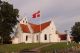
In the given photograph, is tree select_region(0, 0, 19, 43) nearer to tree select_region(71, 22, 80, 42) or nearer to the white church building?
the white church building

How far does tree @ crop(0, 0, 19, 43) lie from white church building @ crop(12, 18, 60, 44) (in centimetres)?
523

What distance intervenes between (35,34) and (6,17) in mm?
12272

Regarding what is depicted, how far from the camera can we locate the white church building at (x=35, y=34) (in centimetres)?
8394

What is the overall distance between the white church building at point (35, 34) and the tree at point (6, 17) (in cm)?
523

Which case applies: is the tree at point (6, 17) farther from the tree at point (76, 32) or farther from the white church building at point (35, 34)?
the tree at point (76, 32)

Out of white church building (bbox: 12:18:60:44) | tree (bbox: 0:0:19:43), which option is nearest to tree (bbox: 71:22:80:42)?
white church building (bbox: 12:18:60:44)

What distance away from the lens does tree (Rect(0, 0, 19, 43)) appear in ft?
257

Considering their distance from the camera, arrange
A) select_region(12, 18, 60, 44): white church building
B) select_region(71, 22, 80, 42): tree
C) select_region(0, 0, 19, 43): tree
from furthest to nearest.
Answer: select_region(71, 22, 80, 42): tree
select_region(12, 18, 60, 44): white church building
select_region(0, 0, 19, 43): tree

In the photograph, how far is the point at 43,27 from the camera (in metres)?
84.9

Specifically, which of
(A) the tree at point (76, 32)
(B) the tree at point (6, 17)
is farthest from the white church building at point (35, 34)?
(A) the tree at point (76, 32)

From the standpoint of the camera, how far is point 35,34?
85125mm

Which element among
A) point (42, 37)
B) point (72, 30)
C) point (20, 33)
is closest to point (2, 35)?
point (20, 33)

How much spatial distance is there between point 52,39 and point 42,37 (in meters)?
4.13

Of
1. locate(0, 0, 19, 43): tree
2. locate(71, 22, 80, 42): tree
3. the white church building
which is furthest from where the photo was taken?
locate(71, 22, 80, 42): tree
